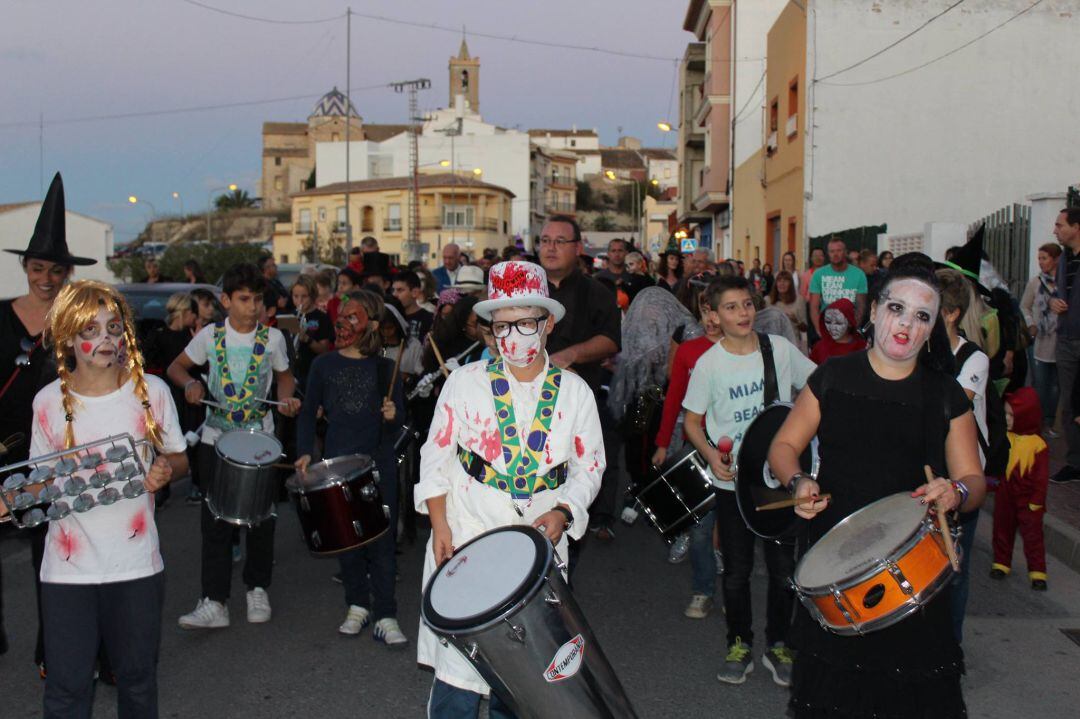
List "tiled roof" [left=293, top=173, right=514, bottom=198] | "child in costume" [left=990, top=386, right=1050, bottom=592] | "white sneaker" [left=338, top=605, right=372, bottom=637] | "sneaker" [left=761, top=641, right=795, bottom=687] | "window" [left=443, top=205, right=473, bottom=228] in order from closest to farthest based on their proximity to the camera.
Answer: "sneaker" [left=761, top=641, right=795, bottom=687] → "white sneaker" [left=338, top=605, right=372, bottom=637] → "child in costume" [left=990, top=386, right=1050, bottom=592] → "tiled roof" [left=293, top=173, right=514, bottom=198] → "window" [left=443, top=205, right=473, bottom=228]

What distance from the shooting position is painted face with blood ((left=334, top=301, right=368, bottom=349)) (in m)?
6.05

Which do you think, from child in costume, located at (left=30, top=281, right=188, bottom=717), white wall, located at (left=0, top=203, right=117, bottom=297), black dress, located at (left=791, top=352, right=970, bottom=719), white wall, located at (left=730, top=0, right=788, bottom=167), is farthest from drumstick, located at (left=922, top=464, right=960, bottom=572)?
white wall, located at (left=730, top=0, right=788, bottom=167)

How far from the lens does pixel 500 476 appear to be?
3.74 metres

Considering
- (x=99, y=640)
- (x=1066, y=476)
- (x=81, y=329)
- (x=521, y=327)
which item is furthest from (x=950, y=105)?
(x=99, y=640)

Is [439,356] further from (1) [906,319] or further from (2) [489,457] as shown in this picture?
(1) [906,319]

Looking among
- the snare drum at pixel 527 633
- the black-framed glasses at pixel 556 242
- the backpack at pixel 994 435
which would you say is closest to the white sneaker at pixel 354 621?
the black-framed glasses at pixel 556 242

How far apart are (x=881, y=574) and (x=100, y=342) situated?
8.82 ft

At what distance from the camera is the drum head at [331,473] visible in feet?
18.0

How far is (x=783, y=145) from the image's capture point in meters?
25.3

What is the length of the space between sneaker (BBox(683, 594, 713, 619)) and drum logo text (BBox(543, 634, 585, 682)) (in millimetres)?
3230

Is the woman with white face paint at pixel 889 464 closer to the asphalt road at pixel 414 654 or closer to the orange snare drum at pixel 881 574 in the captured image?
the orange snare drum at pixel 881 574

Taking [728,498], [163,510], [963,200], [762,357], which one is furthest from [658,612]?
[963,200]

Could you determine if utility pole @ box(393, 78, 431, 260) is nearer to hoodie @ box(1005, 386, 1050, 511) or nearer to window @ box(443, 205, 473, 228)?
window @ box(443, 205, 473, 228)

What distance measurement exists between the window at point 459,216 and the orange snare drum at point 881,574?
253 ft
